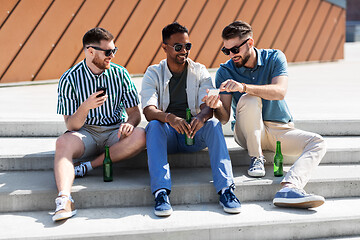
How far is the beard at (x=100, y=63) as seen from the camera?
337 centimetres

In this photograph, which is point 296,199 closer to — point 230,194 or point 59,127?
point 230,194

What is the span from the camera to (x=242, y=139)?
359cm

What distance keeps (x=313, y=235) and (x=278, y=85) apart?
3.45ft

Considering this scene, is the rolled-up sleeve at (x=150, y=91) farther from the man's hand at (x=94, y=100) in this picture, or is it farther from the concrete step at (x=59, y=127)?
→ the concrete step at (x=59, y=127)

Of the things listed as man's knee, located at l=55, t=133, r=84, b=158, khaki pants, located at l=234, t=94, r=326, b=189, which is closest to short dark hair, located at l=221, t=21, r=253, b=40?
khaki pants, located at l=234, t=94, r=326, b=189

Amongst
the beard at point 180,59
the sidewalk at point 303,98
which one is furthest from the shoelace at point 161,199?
the sidewalk at point 303,98

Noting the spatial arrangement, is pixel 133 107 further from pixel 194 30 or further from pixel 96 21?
pixel 194 30

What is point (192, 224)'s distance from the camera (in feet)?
9.42

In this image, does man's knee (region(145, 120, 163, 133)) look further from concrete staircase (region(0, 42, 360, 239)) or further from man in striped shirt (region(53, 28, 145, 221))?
concrete staircase (region(0, 42, 360, 239))

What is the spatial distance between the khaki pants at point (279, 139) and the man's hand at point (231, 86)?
0.49 feet

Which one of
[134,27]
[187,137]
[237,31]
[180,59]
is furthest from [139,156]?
[134,27]

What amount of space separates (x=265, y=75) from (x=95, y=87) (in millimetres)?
1235

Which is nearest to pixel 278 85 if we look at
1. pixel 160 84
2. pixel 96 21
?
pixel 160 84

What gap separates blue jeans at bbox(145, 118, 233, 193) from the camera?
122 inches
